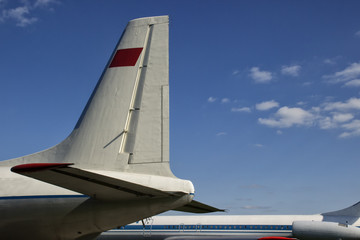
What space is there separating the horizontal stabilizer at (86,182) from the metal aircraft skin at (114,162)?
0.02 meters

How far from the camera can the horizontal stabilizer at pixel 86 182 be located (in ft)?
17.7

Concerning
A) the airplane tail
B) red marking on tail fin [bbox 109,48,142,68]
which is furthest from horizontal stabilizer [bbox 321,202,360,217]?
red marking on tail fin [bbox 109,48,142,68]

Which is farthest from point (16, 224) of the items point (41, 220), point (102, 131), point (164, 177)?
point (164, 177)

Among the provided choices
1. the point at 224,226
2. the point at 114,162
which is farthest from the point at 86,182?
the point at 224,226

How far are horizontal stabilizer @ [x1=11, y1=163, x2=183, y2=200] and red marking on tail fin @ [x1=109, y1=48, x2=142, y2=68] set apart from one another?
3763 mm

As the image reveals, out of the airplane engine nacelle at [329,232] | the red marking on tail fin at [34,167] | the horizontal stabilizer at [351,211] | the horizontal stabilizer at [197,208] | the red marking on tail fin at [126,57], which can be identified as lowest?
the red marking on tail fin at [34,167]

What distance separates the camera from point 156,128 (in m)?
8.47

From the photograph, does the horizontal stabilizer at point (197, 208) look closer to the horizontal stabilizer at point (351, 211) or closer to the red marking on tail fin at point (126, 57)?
the red marking on tail fin at point (126, 57)

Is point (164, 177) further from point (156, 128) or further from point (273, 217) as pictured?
point (273, 217)

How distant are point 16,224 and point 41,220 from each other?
652 millimetres

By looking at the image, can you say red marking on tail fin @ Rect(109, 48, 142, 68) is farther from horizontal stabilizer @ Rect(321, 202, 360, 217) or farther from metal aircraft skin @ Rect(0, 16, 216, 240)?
horizontal stabilizer @ Rect(321, 202, 360, 217)

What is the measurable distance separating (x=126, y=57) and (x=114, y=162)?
2.98 meters

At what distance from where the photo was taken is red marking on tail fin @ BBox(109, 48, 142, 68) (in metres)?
9.54

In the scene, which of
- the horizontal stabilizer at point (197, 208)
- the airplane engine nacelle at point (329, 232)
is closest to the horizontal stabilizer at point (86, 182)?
the horizontal stabilizer at point (197, 208)
